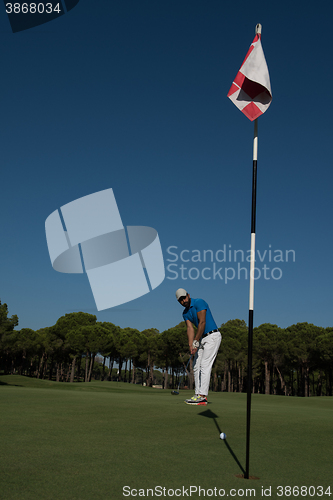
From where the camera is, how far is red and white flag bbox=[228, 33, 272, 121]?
5.57m

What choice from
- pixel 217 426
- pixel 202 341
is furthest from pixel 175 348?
pixel 217 426

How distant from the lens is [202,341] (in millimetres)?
8727

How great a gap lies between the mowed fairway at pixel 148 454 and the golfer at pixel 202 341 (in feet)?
5.67

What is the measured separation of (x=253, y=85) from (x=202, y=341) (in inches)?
219

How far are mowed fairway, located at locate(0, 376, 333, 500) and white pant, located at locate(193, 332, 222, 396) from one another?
5.50ft

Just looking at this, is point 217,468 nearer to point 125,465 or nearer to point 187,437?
point 125,465

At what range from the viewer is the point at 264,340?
5544 centimetres

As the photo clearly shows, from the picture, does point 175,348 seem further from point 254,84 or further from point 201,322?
point 254,84

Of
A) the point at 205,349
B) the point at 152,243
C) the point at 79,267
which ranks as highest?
the point at 152,243

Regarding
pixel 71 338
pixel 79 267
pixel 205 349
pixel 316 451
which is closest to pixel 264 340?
pixel 71 338

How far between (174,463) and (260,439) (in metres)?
1.90

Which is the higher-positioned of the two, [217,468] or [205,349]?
[205,349]

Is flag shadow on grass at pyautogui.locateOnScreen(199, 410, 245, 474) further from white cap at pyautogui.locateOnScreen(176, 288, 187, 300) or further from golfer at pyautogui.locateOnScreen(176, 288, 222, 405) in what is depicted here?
white cap at pyautogui.locateOnScreen(176, 288, 187, 300)

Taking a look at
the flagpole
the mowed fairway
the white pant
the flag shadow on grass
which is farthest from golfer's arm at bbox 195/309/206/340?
the flagpole
